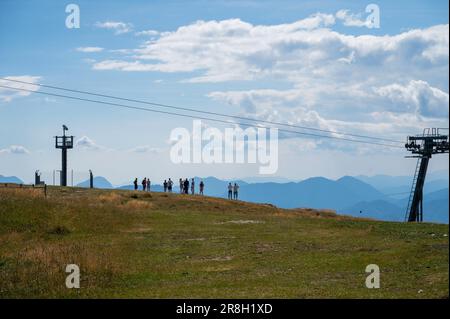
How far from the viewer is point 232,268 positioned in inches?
1003

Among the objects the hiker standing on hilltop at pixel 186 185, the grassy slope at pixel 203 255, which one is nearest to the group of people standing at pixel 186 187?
the hiker standing on hilltop at pixel 186 185

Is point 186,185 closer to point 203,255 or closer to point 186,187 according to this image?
point 186,187

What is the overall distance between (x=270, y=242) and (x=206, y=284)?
38.3 feet

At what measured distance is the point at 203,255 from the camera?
29.4 m

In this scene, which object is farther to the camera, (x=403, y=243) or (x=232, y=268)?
(x=403, y=243)

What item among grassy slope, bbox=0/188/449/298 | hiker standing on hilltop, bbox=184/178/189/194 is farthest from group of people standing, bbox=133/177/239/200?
grassy slope, bbox=0/188/449/298

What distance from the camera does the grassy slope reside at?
67.9 ft

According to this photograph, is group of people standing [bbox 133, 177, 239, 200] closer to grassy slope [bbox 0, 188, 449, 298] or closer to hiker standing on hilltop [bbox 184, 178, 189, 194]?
hiker standing on hilltop [bbox 184, 178, 189, 194]

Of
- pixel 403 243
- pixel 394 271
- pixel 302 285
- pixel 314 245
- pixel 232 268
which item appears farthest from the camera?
pixel 314 245

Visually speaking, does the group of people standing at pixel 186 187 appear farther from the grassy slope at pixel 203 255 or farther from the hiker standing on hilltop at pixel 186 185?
the grassy slope at pixel 203 255

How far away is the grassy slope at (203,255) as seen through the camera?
67.9 ft

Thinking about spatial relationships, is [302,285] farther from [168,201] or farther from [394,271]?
[168,201]

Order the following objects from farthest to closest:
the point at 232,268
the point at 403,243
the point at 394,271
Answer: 1. the point at 403,243
2. the point at 232,268
3. the point at 394,271
